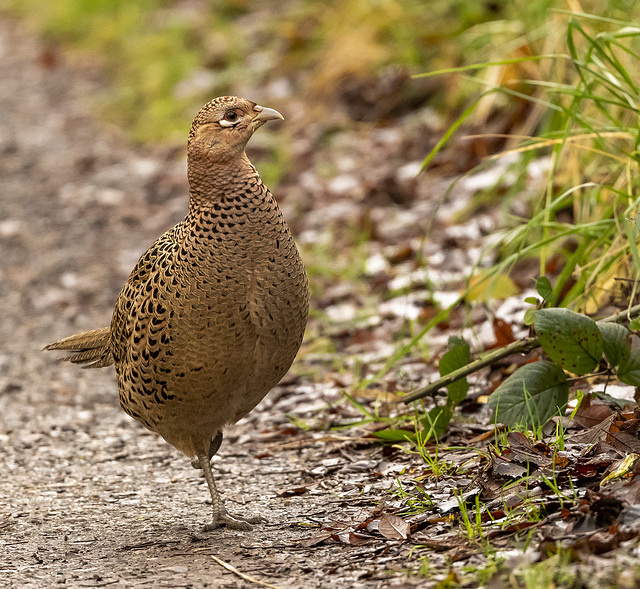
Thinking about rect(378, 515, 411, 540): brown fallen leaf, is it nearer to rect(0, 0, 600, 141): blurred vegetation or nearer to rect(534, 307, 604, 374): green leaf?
rect(534, 307, 604, 374): green leaf

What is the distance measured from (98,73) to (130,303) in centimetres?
860

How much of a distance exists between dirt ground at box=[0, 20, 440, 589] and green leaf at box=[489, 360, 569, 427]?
56cm

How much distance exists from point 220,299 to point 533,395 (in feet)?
3.63

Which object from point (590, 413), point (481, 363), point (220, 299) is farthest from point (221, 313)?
point (590, 413)

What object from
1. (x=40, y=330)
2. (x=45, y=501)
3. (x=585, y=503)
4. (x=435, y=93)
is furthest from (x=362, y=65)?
(x=585, y=503)

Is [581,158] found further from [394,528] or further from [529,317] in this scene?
[394,528]

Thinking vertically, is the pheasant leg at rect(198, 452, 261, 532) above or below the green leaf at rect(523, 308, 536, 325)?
below

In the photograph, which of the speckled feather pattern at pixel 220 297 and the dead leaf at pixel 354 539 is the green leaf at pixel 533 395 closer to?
the dead leaf at pixel 354 539

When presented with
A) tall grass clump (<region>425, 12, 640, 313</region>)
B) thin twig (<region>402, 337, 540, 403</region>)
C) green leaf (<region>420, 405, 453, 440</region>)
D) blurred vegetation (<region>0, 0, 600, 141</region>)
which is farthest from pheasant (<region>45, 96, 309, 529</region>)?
blurred vegetation (<region>0, 0, 600, 141</region>)

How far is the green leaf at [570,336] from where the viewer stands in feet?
9.79

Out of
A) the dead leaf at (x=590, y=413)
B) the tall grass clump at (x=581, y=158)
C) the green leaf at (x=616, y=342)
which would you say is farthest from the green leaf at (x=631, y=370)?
the tall grass clump at (x=581, y=158)

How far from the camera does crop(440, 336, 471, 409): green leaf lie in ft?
11.1

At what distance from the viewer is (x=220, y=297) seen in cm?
301

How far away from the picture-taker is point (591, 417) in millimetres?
3105
